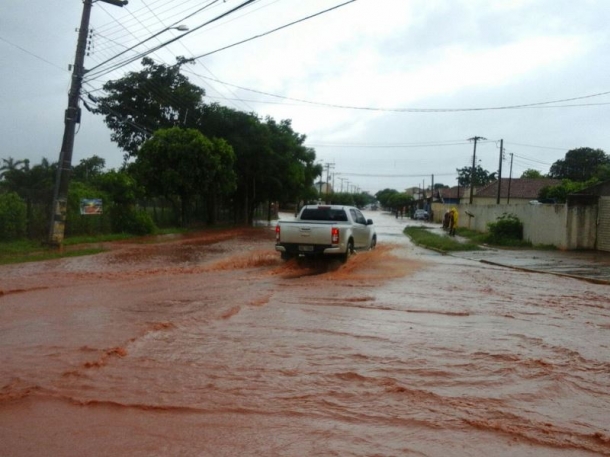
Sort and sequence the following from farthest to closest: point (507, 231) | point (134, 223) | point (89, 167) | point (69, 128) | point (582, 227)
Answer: point (89, 167), point (134, 223), point (507, 231), point (582, 227), point (69, 128)

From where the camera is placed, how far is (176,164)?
32812 millimetres

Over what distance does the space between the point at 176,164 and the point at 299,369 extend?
27.3m

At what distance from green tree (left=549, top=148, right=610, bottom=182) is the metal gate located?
175 feet

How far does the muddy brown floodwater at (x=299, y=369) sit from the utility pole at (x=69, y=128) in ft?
23.6

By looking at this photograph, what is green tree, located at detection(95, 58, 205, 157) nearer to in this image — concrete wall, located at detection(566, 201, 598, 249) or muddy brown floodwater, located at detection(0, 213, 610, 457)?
concrete wall, located at detection(566, 201, 598, 249)

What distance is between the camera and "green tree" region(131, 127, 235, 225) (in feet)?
107

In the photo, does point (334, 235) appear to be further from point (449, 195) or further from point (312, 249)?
point (449, 195)

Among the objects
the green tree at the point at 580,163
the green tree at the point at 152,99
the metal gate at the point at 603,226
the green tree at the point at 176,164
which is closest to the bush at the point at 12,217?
the green tree at the point at 176,164

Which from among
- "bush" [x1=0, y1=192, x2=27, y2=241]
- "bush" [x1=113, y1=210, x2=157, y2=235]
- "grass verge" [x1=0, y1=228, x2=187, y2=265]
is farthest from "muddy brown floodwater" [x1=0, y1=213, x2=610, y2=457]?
"bush" [x1=113, y1=210, x2=157, y2=235]

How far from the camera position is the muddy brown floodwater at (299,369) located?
16.0 feet

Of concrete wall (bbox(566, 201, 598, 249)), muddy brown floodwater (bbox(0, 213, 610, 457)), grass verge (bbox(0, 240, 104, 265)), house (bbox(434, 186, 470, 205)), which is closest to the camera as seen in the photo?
muddy brown floodwater (bbox(0, 213, 610, 457))

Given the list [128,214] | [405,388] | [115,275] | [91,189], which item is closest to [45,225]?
[91,189]

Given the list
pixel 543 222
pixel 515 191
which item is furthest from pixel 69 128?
pixel 515 191

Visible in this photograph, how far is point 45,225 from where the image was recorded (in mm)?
22047
